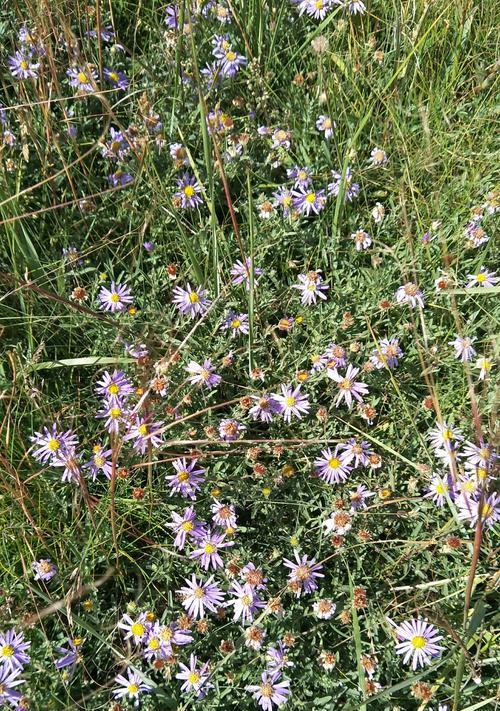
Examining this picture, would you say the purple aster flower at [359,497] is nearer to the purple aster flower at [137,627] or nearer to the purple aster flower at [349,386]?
the purple aster flower at [349,386]

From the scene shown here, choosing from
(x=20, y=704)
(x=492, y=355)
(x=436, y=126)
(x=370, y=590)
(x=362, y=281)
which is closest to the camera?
(x=20, y=704)

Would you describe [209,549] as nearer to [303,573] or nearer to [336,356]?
[303,573]

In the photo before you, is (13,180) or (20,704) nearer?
(20,704)

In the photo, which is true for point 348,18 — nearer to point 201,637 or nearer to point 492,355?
point 492,355

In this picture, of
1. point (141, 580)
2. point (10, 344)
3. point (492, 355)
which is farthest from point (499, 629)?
point (10, 344)

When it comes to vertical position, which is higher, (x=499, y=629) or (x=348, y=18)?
(x=348, y=18)

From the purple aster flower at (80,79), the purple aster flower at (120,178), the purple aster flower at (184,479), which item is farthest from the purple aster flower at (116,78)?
the purple aster flower at (184,479)
